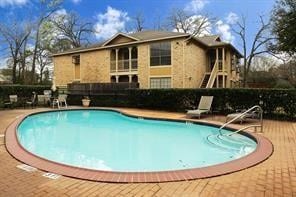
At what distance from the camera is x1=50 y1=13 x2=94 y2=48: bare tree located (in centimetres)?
4362

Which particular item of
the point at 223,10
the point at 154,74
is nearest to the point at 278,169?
the point at 154,74

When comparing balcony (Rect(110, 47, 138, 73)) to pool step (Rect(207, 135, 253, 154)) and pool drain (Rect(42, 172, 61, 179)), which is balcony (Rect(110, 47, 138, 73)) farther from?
pool drain (Rect(42, 172, 61, 179))

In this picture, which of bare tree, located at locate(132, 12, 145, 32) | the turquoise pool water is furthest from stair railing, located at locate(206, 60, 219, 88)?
bare tree, located at locate(132, 12, 145, 32)

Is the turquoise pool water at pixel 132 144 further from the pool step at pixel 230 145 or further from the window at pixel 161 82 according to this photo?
the window at pixel 161 82

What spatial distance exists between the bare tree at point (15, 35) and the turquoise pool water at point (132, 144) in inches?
1031

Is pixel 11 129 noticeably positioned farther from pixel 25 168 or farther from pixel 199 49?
pixel 199 49

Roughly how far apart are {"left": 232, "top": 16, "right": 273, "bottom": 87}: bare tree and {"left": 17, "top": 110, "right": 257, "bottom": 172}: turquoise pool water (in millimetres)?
20970

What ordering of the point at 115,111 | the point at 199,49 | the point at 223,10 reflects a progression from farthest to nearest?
1. the point at 223,10
2. the point at 199,49
3. the point at 115,111

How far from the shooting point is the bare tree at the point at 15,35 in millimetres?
35797

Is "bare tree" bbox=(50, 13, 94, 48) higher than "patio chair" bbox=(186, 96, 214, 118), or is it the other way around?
"bare tree" bbox=(50, 13, 94, 48)

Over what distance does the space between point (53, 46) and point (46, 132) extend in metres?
34.1

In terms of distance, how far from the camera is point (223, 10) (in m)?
31.5

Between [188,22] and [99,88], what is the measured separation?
76.1 ft

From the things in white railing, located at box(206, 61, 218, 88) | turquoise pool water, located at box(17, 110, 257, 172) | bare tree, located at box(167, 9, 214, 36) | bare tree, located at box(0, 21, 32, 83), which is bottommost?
turquoise pool water, located at box(17, 110, 257, 172)
